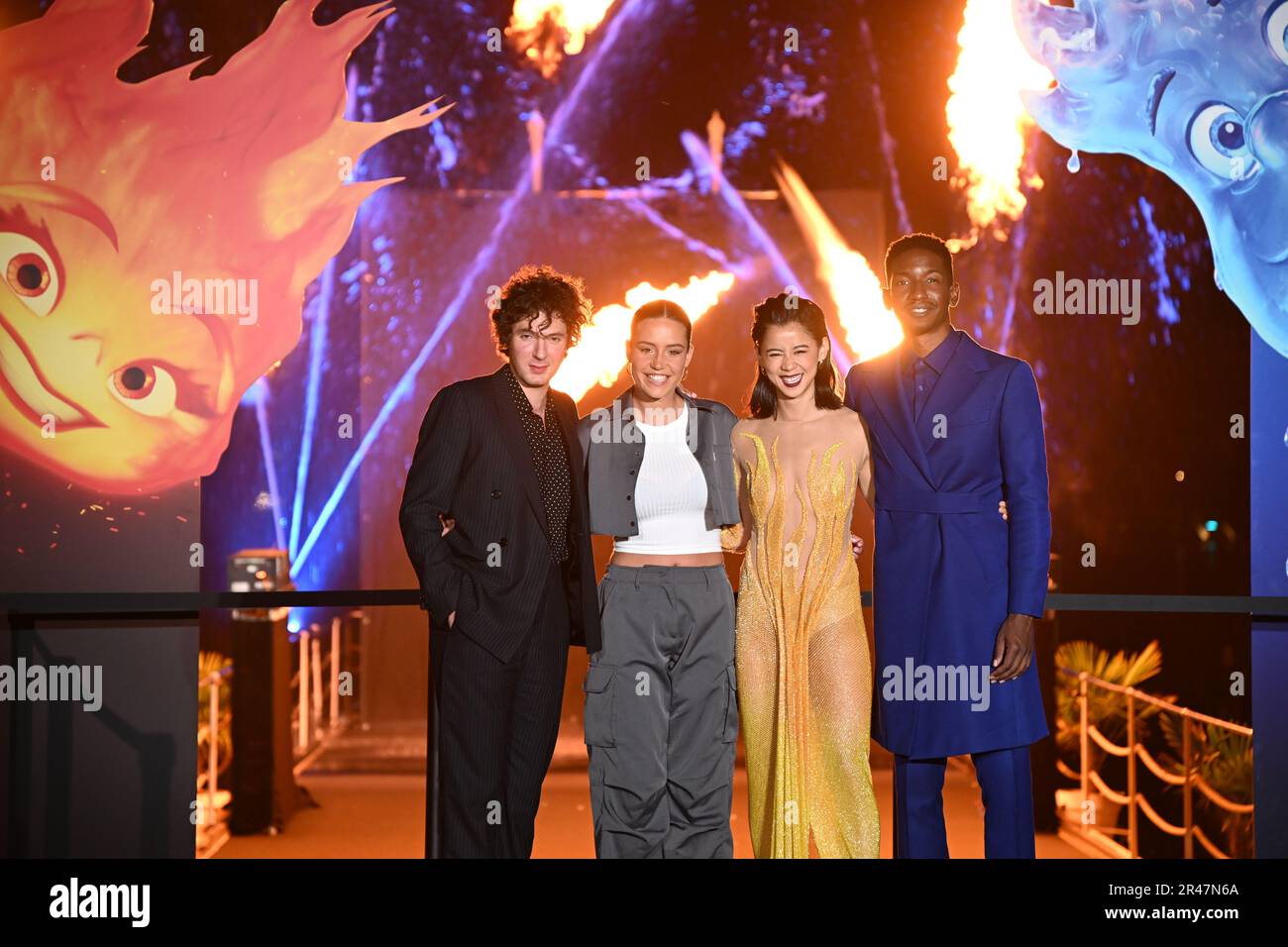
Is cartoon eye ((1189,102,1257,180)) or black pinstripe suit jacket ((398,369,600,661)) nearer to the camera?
black pinstripe suit jacket ((398,369,600,661))

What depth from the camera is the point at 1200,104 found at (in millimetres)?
4281

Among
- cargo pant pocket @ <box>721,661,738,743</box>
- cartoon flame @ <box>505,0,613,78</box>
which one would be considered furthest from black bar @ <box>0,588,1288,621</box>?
cartoon flame @ <box>505,0,613,78</box>

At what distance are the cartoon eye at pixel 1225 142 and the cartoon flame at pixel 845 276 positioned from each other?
1.27 m

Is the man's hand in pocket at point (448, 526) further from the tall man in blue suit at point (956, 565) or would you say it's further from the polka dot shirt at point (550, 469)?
the tall man in blue suit at point (956, 565)

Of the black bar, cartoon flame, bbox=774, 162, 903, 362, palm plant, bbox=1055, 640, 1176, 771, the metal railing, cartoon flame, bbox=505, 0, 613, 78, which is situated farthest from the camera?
cartoon flame, bbox=774, 162, 903, 362

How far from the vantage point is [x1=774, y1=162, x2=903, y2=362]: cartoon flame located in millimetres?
4820

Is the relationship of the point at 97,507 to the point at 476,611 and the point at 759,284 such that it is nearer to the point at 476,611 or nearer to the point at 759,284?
the point at 476,611

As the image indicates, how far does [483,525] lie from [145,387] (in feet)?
5.67

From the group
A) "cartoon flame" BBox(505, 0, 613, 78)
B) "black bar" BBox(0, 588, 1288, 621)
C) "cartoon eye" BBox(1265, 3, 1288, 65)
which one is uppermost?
"cartoon flame" BBox(505, 0, 613, 78)

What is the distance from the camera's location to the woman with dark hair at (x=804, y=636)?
3195 millimetres

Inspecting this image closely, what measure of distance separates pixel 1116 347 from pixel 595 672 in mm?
2487

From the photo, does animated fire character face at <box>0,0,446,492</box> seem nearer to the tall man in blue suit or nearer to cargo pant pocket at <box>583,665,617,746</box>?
cargo pant pocket at <box>583,665,617,746</box>

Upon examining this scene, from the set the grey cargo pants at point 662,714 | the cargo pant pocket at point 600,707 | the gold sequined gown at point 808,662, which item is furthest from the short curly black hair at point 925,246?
the cargo pant pocket at point 600,707

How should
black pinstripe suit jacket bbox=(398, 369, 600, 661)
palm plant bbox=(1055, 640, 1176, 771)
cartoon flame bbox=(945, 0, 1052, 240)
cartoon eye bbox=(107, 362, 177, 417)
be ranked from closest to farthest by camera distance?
black pinstripe suit jacket bbox=(398, 369, 600, 661)
cartoon eye bbox=(107, 362, 177, 417)
cartoon flame bbox=(945, 0, 1052, 240)
palm plant bbox=(1055, 640, 1176, 771)
